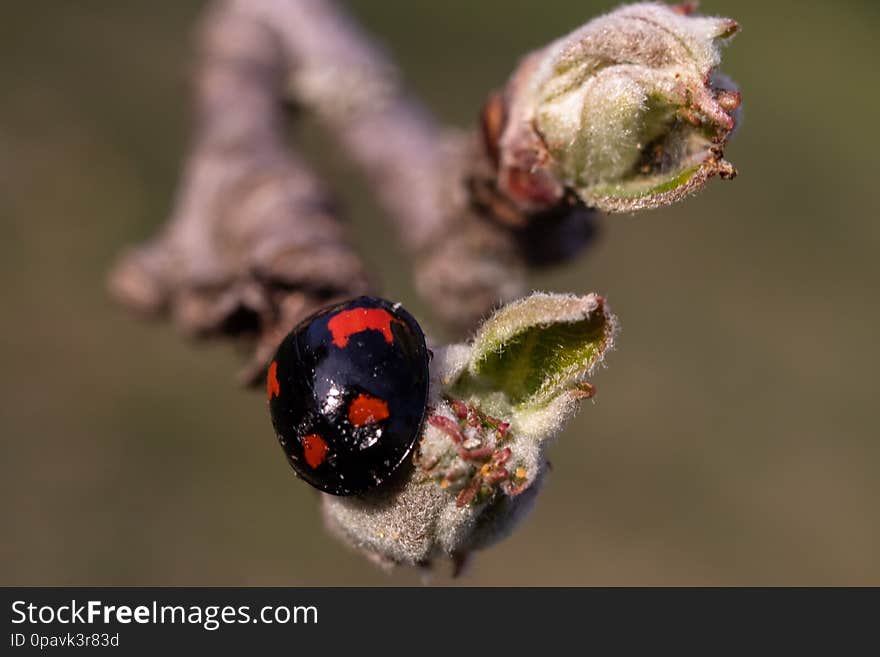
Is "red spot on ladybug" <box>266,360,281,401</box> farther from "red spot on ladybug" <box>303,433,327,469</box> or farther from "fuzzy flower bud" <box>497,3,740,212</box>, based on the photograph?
"fuzzy flower bud" <box>497,3,740,212</box>

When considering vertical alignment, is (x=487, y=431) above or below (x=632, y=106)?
below

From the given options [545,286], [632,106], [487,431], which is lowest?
[487,431]

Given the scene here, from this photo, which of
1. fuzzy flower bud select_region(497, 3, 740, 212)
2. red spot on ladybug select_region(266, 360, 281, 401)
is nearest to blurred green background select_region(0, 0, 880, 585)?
fuzzy flower bud select_region(497, 3, 740, 212)

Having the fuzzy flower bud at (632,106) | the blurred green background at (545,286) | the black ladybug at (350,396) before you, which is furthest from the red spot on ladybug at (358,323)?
the blurred green background at (545,286)

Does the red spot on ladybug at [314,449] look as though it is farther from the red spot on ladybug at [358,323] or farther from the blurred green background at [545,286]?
the blurred green background at [545,286]

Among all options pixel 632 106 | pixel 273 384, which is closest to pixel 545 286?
pixel 632 106

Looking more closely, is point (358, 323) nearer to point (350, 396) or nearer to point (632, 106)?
point (350, 396)
